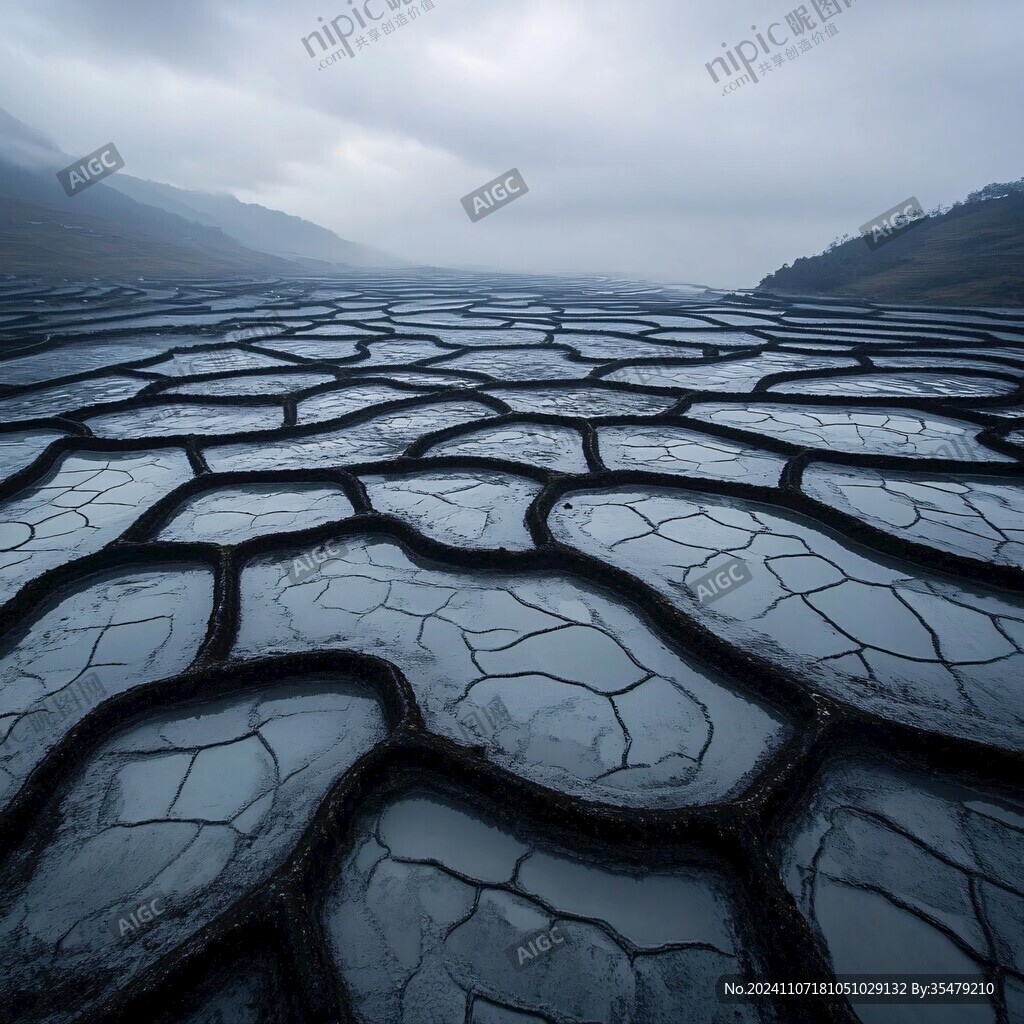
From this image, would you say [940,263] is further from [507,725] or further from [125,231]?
[125,231]

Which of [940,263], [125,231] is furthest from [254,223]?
[940,263]

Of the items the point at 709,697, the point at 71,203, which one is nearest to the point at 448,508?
the point at 709,697

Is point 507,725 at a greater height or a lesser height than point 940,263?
greater

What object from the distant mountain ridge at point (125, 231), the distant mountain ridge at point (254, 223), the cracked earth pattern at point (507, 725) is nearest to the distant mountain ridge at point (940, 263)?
the cracked earth pattern at point (507, 725)

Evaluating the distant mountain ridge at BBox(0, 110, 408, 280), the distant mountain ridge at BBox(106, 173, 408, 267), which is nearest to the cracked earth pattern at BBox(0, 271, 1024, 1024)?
the distant mountain ridge at BBox(0, 110, 408, 280)

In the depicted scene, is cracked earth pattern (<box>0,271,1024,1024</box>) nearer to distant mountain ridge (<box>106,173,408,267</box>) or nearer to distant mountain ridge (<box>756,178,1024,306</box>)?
distant mountain ridge (<box>756,178,1024,306</box>)

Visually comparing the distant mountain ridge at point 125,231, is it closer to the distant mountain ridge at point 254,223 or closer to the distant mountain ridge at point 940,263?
the distant mountain ridge at point 254,223
